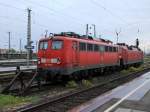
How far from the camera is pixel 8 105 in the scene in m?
13.1

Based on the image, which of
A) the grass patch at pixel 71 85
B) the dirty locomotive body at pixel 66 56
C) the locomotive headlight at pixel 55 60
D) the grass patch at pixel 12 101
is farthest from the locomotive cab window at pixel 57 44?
the grass patch at pixel 12 101

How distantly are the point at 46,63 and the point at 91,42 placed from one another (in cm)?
525

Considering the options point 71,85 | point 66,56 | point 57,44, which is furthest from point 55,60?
point 71,85

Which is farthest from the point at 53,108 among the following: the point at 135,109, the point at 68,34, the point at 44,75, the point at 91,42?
the point at 91,42

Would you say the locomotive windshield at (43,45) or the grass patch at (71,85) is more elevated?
the locomotive windshield at (43,45)

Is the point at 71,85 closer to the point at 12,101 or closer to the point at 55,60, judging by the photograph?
the point at 55,60

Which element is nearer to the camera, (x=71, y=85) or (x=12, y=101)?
(x=12, y=101)

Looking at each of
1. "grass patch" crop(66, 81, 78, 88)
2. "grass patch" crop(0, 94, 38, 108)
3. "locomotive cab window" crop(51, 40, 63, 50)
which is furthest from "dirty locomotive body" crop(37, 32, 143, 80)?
"grass patch" crop(0, 94, 38, 108)

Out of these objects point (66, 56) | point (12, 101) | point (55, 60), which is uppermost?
point (66, 56)

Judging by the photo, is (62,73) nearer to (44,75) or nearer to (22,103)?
(44,75)

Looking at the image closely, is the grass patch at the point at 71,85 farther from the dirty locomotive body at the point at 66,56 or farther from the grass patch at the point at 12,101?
the grass patch at the point at 12,101

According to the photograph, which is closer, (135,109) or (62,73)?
(135,109)

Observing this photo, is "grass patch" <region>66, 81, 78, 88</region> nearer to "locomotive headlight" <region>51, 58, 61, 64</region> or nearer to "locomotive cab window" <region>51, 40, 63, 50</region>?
"locomotive headlight" <region>51, 58, 61, 64</region>

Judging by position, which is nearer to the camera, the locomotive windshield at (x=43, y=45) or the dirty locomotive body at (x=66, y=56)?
the dirty locomotive body at (x=66, y=56)
